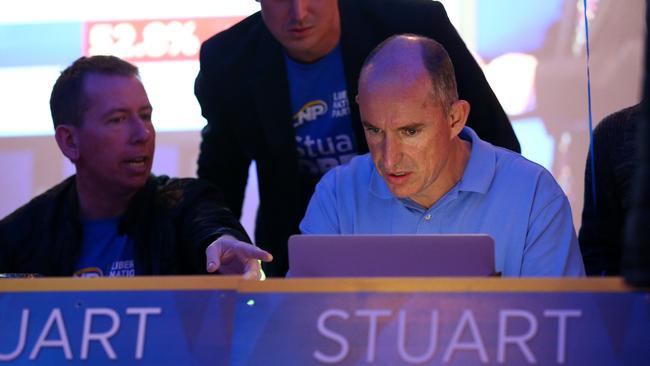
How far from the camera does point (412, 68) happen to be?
2297mm

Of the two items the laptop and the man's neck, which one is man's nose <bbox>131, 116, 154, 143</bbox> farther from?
the laptop

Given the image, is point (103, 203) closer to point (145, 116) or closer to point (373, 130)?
point (145, 116)

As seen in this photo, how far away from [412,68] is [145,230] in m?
0.99

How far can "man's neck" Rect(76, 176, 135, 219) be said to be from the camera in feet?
9.86

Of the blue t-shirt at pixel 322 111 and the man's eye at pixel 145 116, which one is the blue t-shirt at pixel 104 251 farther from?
the blue t-shirt at pixel 322 111

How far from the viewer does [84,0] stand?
4027mm

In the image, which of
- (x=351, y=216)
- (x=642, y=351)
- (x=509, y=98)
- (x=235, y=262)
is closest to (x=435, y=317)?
(x=642, y=351)

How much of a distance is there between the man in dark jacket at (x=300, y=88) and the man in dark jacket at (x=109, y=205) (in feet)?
0.80

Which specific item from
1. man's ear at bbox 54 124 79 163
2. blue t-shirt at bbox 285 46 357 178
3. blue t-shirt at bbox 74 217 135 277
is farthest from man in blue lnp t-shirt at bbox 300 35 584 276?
man's ear at bbox 54 124 79 163

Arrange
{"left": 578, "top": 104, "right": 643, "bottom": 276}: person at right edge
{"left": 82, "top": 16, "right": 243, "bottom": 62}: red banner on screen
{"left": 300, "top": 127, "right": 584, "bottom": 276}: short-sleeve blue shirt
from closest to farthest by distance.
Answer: {"left": 300, "top": 127, "right": 584, "bottom": 276}: short-sleeve blue shirt, {"left": 578, "top": 104, "right": 643, "bottom": 276}: person at right edge, {"left": 82, "top": 16, "right": 243, "bottom": 62}: red banner on screen

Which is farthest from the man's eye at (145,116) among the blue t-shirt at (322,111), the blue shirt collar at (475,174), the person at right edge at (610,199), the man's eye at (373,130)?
the person at right edge at (610,199)

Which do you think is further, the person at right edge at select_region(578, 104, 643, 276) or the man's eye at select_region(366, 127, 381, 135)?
the person at right edge at select_region(578, 104, 643, 276)

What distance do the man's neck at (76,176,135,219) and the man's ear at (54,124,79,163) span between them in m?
0.12

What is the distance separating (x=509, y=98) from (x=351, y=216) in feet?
4.80
